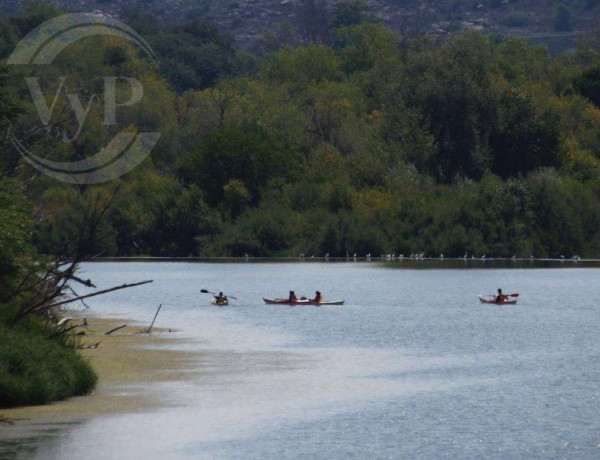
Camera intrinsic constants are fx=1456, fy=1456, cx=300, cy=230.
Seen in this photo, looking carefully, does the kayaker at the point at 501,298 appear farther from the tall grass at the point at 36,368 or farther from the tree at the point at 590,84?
the tree at the point at 590,84

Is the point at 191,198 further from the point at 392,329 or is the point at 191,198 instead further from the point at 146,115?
the point at 392,329

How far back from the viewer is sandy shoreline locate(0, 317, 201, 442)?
97.8 ft

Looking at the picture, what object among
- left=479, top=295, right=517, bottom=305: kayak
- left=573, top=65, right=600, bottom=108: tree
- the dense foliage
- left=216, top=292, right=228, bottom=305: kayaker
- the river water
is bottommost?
the river water

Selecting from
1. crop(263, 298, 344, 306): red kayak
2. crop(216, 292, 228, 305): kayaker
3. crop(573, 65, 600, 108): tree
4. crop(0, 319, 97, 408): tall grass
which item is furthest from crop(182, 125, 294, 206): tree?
crop(0, 319, 97, 408): tall grass

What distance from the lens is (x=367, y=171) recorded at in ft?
378

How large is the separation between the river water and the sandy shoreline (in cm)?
56

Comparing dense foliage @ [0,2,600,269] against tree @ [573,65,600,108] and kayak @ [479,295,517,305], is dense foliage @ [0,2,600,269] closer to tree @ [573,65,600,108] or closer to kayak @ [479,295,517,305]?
tree @ [573,65,600,108]

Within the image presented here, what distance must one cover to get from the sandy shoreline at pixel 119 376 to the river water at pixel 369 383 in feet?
1.82

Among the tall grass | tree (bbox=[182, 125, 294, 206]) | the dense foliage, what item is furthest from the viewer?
tree (bbox=[182, 125, 294, 206])

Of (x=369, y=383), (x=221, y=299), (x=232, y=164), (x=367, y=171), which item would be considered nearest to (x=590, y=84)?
(x=367, y=171)

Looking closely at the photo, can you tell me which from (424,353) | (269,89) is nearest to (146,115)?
(269,89)

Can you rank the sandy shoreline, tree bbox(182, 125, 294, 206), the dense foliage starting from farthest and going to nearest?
1. tree bbox(182, 125, 294, 206)
2. the dense foliage
3. the sandy shoreline

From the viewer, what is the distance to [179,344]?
4641cm

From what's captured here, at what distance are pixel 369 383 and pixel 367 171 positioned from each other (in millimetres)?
78332
